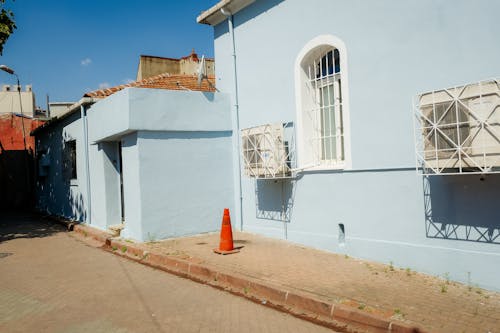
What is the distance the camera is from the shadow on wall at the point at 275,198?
8.27 meters

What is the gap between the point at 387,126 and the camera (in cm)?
630

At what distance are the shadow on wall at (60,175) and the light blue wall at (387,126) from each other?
741 centimetres

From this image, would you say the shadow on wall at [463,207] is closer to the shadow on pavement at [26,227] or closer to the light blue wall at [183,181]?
the light blue wall at [183,181]

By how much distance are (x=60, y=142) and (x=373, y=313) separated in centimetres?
1379

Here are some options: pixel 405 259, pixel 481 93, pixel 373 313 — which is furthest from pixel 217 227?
pixel 481 93

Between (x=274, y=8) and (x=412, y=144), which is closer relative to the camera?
(x=412, y=144)

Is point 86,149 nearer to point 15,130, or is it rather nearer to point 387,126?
point 387,126

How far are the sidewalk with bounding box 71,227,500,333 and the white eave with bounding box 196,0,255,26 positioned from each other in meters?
5.28

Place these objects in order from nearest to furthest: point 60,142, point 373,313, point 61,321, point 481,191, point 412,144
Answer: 1. point 373,313
2. point 61,321
3. point 481,191
4. point 412,144
5. point 60,142

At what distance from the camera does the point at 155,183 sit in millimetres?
9109

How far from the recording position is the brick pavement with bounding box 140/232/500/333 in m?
4.34

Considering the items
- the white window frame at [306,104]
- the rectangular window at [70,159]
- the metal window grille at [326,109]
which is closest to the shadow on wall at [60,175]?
the rectangular window at [70,159]

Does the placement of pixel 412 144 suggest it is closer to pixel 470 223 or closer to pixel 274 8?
pixel 470 223

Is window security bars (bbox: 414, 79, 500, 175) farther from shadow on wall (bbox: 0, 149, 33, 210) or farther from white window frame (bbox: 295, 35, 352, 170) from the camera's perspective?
shadow on wall (bbox: 0, 149, 33, 210)
